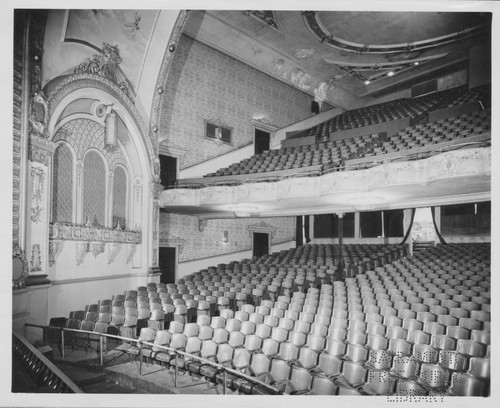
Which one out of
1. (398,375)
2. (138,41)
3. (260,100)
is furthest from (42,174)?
(260,100)

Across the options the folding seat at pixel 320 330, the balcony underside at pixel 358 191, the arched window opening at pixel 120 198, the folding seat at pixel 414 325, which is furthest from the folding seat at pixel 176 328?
the balcony underside at pixel 358 191

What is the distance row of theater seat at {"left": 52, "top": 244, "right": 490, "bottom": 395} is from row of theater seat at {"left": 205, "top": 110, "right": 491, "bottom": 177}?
9.88 feet

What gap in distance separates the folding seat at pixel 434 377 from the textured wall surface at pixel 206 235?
7392 mm

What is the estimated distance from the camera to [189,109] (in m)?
10.8

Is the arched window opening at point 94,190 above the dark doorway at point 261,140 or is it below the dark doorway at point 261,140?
below

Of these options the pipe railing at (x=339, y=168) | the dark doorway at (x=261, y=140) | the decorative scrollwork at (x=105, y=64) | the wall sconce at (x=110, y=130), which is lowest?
the pipe railing at (x=339, y=168)

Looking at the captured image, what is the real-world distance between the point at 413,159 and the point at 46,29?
255 inches

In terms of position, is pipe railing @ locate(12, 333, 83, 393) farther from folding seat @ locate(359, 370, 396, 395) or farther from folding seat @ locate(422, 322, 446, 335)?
folding seat @ locate(422, 322, 446, 335)

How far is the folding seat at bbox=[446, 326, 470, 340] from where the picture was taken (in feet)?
15.4

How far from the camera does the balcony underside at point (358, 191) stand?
20.4 feet

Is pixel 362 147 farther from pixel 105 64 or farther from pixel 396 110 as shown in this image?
pixel 105 64

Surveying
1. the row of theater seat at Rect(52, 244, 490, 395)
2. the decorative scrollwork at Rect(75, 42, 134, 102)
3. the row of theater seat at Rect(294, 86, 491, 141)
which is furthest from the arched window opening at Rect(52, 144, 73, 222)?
the row of theater seat at Rect(294, 86, 491, 141)

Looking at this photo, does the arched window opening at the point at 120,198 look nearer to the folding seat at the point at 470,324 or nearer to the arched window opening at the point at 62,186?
the arched window opening at the point at 62,186

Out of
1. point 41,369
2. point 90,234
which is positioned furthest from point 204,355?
point 90,234
